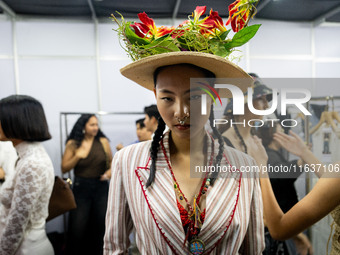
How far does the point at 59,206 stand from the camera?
4.63 feet

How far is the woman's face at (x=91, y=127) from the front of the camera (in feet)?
7.59

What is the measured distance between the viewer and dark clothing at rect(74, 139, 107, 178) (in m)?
2.19

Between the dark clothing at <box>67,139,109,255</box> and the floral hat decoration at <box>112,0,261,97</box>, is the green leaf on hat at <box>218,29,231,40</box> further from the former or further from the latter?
the dark clothing at <box>67,139,109,255</box>

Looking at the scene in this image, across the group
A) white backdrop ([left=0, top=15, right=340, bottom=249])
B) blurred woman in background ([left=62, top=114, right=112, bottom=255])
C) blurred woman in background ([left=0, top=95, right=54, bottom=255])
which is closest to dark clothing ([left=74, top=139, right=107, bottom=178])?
blurred woman in background ([left=62, top=114, right=112, bottom=255])

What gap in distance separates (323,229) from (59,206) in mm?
1308

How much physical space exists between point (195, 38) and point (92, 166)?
181 cm

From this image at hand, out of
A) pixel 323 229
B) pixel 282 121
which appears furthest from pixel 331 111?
pixel 323 229

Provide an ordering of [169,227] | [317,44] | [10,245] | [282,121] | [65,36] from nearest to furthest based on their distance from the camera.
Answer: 1. [169,227]
2. [282,121]
3. [10,245]
4. [317,44]
5. [65,36]

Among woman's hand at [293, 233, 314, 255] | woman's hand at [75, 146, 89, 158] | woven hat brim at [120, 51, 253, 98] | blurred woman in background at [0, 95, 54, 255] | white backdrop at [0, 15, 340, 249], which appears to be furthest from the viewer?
woman's hand at [75, 146, 89, 158]

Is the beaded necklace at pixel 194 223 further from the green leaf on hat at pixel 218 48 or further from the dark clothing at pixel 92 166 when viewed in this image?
the dark clothing at pixel 92 166

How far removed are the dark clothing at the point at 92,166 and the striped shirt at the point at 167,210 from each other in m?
1.50

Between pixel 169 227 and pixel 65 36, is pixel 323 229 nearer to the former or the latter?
pixel 169 227

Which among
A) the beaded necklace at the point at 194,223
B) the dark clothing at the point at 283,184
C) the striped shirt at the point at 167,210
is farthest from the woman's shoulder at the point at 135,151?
the dark clothing at the point at 283,184

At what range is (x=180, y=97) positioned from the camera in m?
0.68
